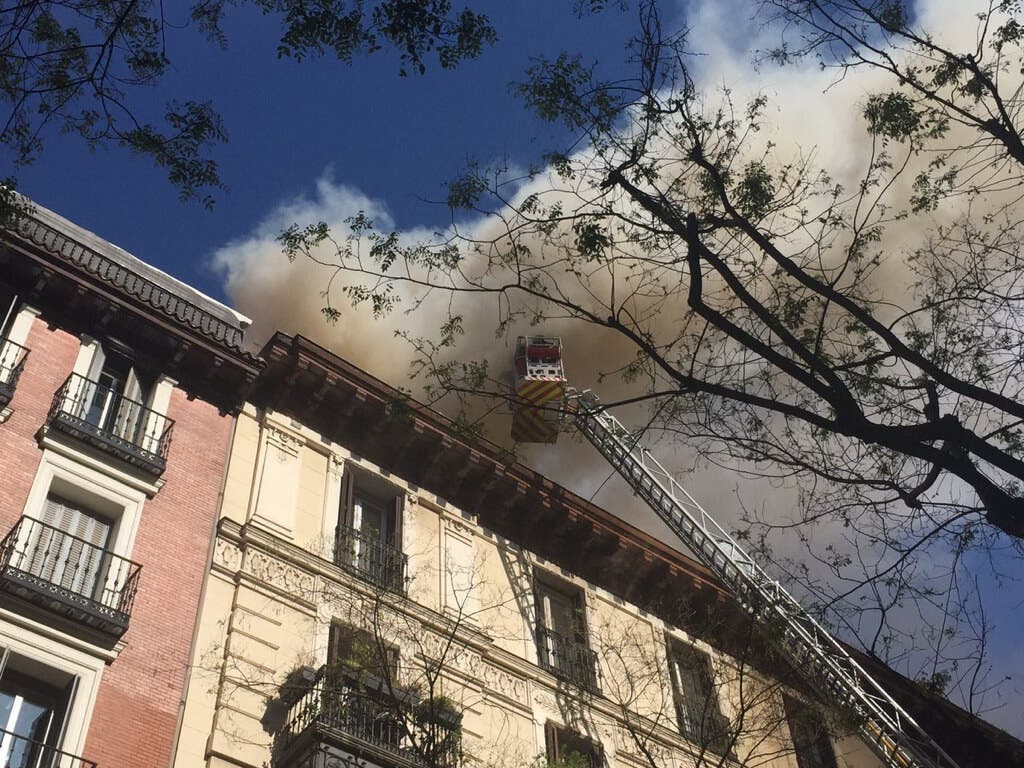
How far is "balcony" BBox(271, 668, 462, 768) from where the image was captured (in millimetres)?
14820

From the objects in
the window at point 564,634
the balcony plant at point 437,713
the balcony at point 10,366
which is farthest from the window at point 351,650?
the balcony at point 10,366

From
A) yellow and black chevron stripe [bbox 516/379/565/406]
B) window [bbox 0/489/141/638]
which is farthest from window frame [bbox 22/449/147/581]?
yellow and black chevron stripe [bbox 516/379/565/406]

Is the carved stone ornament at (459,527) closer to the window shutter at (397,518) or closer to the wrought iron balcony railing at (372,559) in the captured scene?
the window shutter at (397,518)

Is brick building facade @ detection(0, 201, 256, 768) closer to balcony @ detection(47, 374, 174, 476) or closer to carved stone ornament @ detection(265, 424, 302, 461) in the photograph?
balcony @ detection(47, 374, 174, 476)

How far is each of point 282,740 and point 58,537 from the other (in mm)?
4519

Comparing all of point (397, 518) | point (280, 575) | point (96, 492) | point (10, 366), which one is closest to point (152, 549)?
point (96, 492)

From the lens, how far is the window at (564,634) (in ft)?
68.7

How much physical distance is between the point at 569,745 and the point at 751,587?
548cm

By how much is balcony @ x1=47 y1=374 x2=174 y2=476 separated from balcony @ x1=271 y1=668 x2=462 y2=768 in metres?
4.88

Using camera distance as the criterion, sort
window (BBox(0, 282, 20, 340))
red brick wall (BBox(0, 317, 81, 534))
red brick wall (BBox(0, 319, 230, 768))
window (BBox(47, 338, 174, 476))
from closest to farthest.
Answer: red brick wall (BBox(0, 319, 230, 768)), red brick wall (BBox(0, 317, 81, 534)), window (BBox(47, 338, 174, 476)), window (BBox(0, 282, 20, 340))

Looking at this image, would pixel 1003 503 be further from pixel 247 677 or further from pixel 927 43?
pixel 247 677

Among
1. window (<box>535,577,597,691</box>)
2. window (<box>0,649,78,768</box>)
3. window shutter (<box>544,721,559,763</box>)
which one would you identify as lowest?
window (<box>0,649,78,768</box>)

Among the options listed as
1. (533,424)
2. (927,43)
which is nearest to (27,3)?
(927,43)

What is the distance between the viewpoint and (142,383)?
19.2 m
